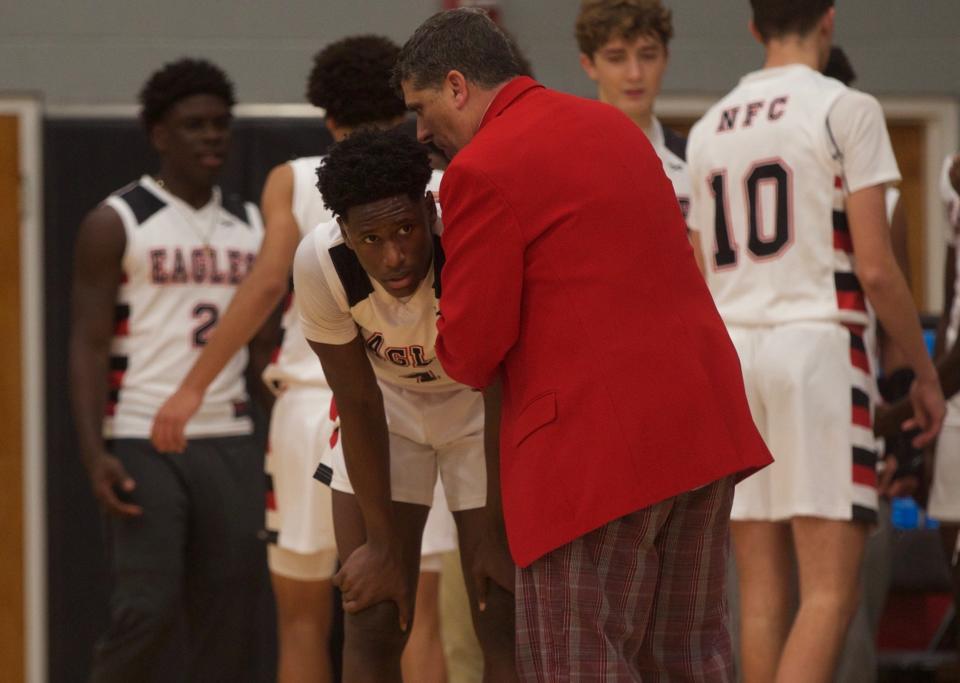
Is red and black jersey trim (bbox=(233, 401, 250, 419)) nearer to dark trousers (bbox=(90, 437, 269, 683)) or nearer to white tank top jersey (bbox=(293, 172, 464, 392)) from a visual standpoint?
dark trousers (bbox=(90, 437, 269, 683))

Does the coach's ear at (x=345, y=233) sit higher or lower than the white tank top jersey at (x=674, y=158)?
lower

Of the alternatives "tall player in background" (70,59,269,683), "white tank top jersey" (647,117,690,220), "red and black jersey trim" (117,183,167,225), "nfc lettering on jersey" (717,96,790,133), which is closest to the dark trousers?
"tall player in background" (70,59,269,683)

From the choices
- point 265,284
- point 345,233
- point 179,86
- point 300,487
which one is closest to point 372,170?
point 345,233

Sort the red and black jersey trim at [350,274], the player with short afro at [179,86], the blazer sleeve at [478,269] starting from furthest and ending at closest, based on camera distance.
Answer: the player with short afro at [179,86]
the red and black jersey trim at [350,274]
the blazer sleeve at [478,269]

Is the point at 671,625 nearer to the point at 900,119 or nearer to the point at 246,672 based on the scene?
the point at 246,672

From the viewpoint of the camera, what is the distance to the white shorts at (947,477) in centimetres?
470

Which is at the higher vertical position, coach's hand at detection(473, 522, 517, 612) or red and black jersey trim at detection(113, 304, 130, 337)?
red and black jersey trim at detection(113, 304, 130, 337)

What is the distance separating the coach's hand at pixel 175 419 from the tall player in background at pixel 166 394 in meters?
0.24

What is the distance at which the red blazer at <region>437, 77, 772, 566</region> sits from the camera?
2.93m

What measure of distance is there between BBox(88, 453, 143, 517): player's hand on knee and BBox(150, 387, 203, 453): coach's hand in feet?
0.79

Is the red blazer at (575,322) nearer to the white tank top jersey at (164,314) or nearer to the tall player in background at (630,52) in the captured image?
the tall player in background at (630,52)

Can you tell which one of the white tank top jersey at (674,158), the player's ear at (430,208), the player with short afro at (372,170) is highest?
the white tank top jersey at (674,158)

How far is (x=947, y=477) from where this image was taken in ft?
15.5

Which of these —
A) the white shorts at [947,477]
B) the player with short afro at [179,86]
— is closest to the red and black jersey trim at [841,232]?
the white shorts at [947,477]
